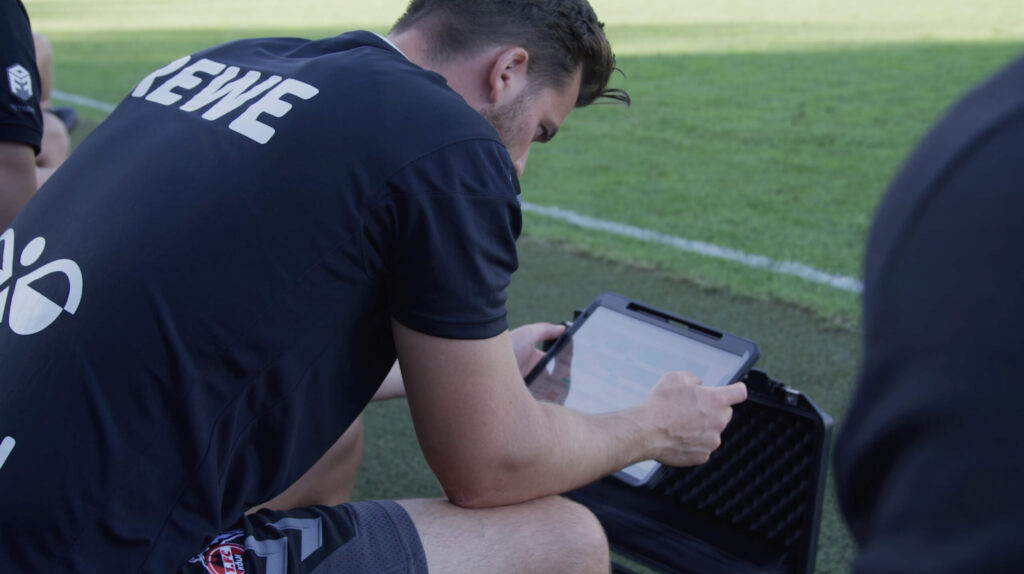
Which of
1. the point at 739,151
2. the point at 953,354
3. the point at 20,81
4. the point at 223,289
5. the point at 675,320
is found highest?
the point at 953,354

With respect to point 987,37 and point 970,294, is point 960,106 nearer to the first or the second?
point 970,294

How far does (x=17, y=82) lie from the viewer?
7.14 ft

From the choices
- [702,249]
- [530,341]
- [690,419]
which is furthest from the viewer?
[702,249]

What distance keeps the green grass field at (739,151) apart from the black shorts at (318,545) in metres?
0.93

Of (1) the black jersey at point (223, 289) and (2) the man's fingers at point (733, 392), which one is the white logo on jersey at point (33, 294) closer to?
(1) the black jersey at point (223, 289)

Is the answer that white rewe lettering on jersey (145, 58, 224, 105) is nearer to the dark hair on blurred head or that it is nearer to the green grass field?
the dark hair on blurred head

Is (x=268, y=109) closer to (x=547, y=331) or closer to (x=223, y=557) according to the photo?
(x=223, y=557)

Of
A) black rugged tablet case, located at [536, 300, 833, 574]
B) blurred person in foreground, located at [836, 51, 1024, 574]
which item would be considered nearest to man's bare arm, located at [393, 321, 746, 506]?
black rugged tablet case, located at [536, 300, 833, 574]

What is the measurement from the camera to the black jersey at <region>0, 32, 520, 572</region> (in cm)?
129

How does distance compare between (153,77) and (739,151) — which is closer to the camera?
(153,77)

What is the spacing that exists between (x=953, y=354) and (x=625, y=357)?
1359 millimetres

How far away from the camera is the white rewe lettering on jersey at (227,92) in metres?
1.43

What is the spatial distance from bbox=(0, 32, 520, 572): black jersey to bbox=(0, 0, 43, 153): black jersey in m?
0.76

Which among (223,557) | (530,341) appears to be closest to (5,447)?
(223,557)
